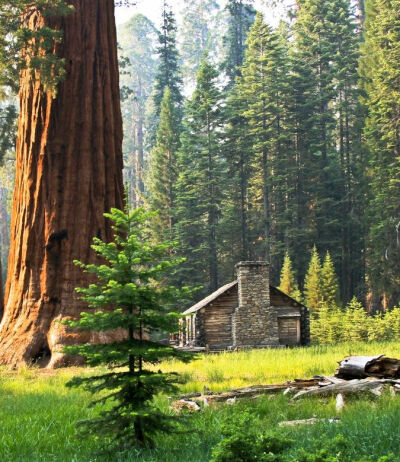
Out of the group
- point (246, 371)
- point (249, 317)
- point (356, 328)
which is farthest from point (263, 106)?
point (246, 371)

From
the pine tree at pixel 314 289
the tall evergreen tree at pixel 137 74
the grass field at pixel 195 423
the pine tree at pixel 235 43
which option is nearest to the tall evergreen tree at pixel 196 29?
the tall evergreen tree at pixel 137 74

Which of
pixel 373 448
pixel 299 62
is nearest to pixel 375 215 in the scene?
pixel 299 62

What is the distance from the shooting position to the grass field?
5.55m

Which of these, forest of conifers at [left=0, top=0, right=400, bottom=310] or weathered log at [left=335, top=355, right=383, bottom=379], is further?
forest of conifers at [left=0, top=0, right=400, bottom=310]

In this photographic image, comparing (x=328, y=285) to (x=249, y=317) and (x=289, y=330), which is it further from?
(x=249, y=317)

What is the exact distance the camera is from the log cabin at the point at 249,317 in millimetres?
25875

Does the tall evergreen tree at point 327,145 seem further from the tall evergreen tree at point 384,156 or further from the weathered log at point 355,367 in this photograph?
the weathered log at point 355,367

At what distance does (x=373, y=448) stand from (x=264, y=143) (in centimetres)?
4316

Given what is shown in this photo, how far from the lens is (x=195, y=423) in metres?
7.07

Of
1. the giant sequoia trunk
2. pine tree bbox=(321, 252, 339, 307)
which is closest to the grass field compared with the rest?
the giant sequoia trunk

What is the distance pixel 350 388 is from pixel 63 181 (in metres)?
9.22

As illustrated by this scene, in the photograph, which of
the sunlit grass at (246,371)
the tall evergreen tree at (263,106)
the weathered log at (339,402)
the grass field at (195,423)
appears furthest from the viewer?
the tall evergreen tree at (263,106)

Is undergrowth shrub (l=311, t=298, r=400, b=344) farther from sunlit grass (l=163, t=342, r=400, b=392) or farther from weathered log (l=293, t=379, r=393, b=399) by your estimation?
weathered log (l=293, t=379, r=393, b=399)

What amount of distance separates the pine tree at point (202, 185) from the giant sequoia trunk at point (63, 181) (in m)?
30.2
